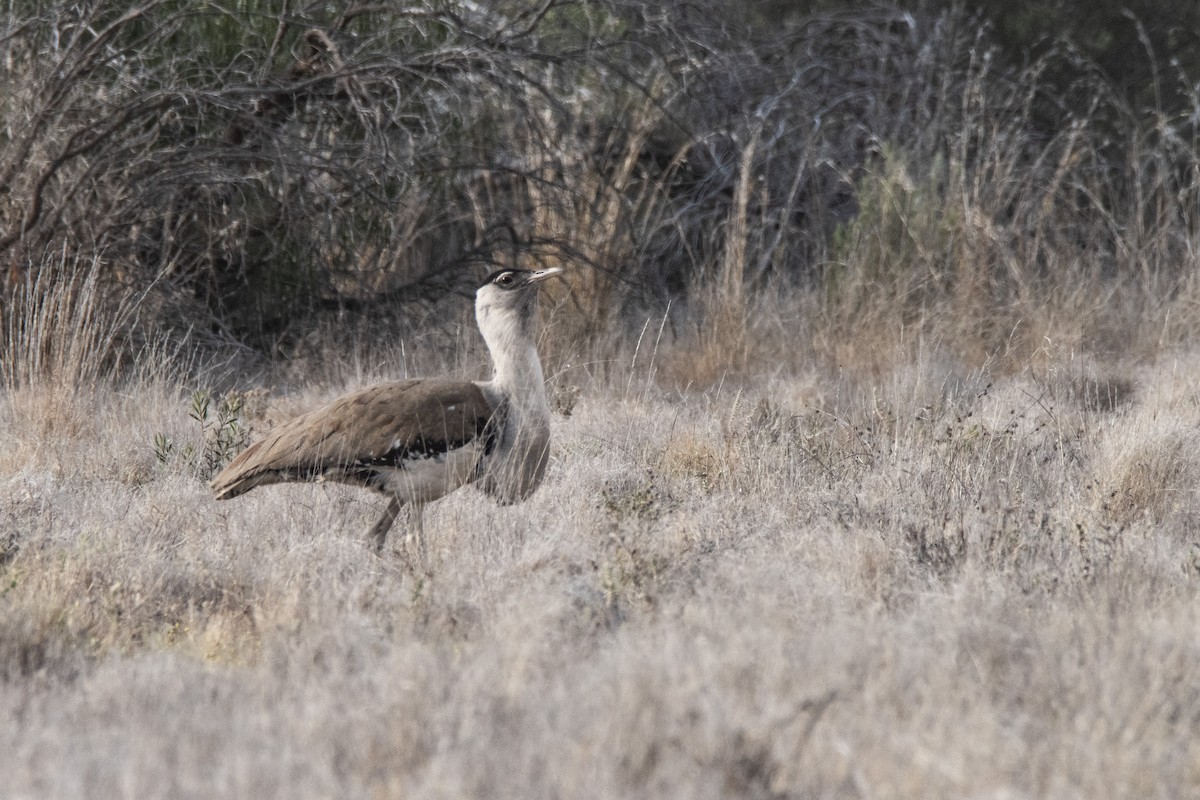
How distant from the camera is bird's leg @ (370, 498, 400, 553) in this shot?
457 centimetres

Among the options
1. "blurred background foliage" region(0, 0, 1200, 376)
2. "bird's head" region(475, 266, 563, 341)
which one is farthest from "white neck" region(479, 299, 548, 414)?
"blurred background foliage" region(0, 0, 1200, 376)

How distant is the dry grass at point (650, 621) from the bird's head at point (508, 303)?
68cm

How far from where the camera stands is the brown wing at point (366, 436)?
14.4 ft

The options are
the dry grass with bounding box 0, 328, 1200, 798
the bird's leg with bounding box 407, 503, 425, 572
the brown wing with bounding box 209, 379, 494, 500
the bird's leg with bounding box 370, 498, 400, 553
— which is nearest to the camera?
the dry grass with bounding box 0, 328, 1200, 798

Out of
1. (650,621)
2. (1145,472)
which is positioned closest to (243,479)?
(650,621)

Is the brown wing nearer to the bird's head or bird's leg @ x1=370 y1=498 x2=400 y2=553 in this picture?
bird's leg @ x1=370 y1=498 x2=400 y2=553

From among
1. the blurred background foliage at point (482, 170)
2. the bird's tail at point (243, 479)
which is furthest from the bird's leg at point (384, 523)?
the blurred background foliage at point (482, 170)

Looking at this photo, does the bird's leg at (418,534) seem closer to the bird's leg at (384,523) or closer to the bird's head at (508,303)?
the bird's leg at (384,523)

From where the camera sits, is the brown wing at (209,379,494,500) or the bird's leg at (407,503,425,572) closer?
the bird's leg at (407,503,425,572)

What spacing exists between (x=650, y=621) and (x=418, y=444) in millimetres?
1187

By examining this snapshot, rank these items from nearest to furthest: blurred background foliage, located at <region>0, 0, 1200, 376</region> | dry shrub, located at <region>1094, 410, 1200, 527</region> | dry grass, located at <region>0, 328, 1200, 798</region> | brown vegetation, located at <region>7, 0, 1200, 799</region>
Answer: dry grass, located at <region>0, 328, 1200, 798</region>, brown vegetation, located at <region>7, 0, 1200, 799</region>, dry shrub, located at <region>1094, 410, 1200, 527</region>, blurred background foliage, located at <region>0, 0, 1200, 376</region>

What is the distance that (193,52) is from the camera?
25.0 ft

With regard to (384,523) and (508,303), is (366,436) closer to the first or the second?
(384,523)

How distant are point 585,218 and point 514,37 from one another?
4.34 ft
